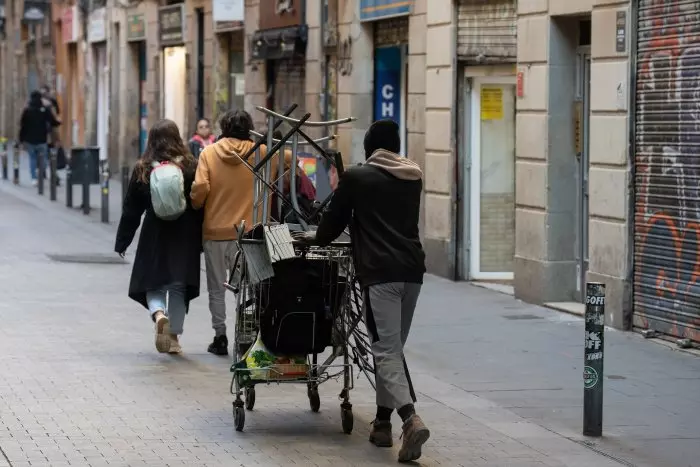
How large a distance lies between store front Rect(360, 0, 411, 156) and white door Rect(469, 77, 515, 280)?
1.99 m

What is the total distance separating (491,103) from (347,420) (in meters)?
8.64

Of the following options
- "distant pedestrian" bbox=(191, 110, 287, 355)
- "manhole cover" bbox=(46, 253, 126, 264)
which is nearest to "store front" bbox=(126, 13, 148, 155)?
"manhole cover" bbox=(46, 253, 126, 264)

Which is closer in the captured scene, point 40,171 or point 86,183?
point 86,183

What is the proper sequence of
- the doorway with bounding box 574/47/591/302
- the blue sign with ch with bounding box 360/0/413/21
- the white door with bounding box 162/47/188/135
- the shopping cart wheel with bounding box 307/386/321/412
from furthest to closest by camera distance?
the white door with bounding box 162/47/188/135, the blue sign with ch with bounding box 360/0/413/21, the doorway with bounding box 574/47/591/302, the shopping cart wheel with bounding box 307/386/321/412

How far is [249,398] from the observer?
9461 mm

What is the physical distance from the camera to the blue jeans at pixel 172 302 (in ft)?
38.7

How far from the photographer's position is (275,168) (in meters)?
11.2

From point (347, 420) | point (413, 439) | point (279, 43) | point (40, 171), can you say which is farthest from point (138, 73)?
point (413, 439)

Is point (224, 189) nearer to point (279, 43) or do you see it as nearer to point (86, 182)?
point (279, 43)

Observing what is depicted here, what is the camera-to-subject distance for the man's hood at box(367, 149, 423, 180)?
27.8ft

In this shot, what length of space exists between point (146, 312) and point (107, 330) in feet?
3.72

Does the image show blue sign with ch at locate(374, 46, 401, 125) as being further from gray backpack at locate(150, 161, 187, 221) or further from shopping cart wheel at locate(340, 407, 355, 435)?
shopping cart wheel at locate(340, 407, 355, 435)

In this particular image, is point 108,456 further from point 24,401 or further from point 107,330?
point 107,330

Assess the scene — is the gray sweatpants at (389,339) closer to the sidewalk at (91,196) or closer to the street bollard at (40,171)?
the sidewalk at (91,196)
